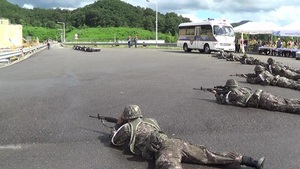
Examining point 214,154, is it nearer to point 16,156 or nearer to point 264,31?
point 16,156

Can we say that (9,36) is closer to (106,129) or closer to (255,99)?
(106,129)

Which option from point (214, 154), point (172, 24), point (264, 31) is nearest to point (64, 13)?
→ point (172, 24)

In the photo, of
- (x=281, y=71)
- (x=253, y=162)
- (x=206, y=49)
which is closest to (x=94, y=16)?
(x=206, y=49)

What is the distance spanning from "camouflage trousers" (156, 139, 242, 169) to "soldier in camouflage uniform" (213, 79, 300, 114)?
3.84 metres

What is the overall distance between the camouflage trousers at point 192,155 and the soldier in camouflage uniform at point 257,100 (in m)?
3.84

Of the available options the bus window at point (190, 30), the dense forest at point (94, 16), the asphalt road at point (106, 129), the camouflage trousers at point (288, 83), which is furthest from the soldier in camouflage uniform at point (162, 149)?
the dense forest at point (94, 16)

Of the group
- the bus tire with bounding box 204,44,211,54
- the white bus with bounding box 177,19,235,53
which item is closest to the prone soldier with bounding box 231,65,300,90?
the white bus with bounding box 177,19,235,53

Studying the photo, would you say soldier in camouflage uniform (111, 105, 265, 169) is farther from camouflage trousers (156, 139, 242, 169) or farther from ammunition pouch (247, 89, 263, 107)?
ammunition pouch (247, 89, 263, 107)

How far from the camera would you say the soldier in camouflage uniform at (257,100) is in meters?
8.07

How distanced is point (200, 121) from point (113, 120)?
2.03 metres

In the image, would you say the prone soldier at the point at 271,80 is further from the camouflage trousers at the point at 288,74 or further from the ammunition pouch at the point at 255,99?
the ammunition pouch at the point at 255,99

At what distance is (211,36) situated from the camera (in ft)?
106

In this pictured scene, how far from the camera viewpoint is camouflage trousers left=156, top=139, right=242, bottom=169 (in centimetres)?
465

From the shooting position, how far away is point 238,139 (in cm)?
625
